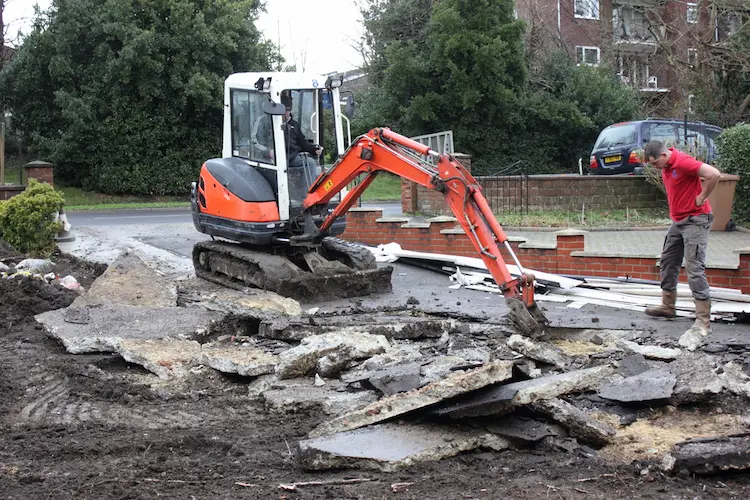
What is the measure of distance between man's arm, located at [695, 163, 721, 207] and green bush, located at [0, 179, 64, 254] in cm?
1071

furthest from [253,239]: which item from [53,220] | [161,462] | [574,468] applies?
[574,468]

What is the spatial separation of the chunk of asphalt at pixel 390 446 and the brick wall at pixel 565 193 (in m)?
13.4

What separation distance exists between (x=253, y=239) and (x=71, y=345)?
12.4 feet

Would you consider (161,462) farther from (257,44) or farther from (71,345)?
(257,44)

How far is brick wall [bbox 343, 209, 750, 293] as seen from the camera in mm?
9664

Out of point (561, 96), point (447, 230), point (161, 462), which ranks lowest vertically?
point (161, 462)

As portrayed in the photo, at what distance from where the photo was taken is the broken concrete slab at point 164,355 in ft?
24.1

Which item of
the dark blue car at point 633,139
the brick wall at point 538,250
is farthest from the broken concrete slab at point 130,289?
the dark blue car at point 633,139

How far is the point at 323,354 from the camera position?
23.2ft

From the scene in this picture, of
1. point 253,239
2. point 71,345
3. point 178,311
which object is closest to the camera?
point 71,345

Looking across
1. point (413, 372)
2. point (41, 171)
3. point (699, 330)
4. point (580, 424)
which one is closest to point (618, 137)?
point (699, 330)

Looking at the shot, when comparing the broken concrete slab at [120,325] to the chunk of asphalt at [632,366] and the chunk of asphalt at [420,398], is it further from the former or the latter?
the chunk of asphalt at [632,366]

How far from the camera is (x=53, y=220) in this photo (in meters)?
14.6

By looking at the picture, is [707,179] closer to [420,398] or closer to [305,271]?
[420,398]
